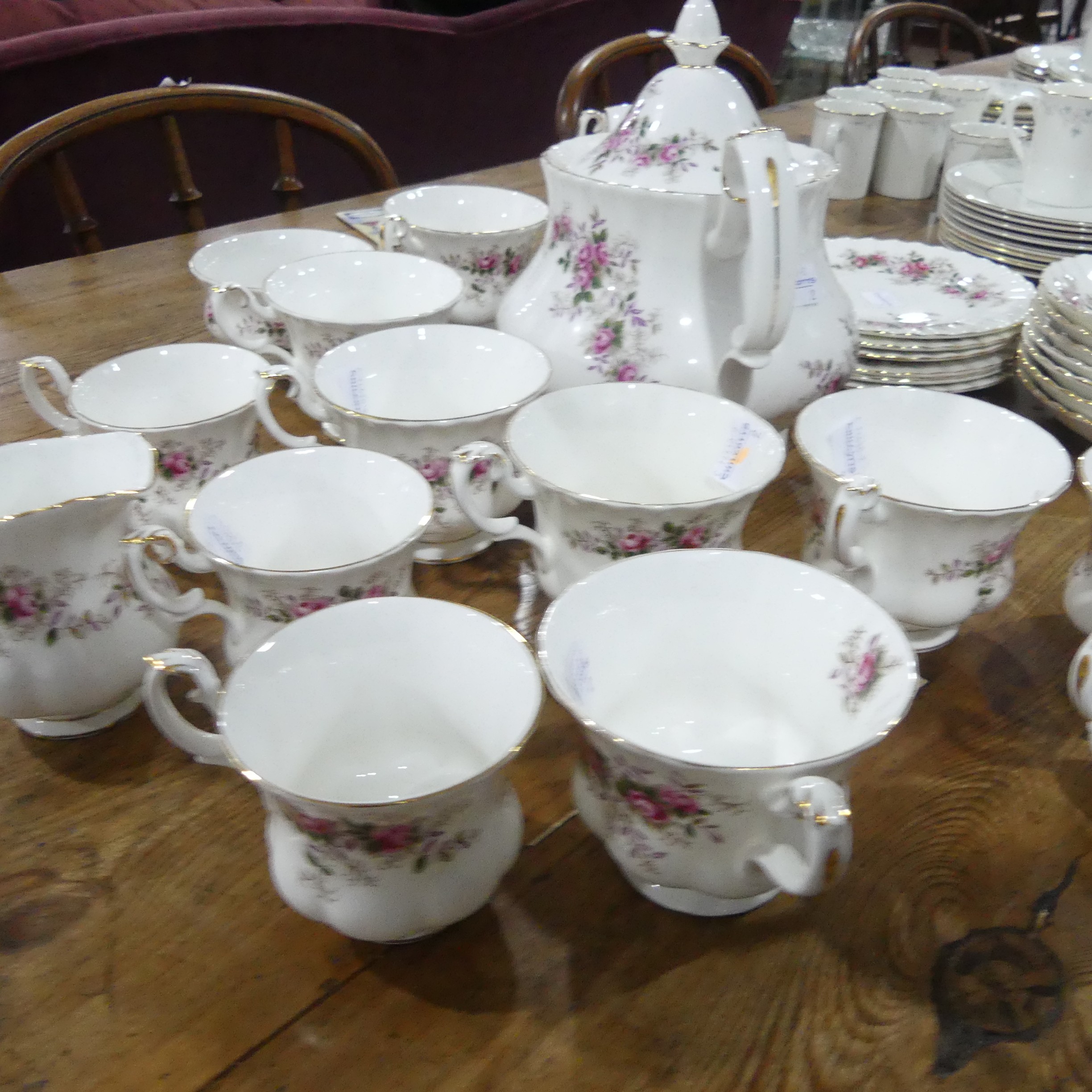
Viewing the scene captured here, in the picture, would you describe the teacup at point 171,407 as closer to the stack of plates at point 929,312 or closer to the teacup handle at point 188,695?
the teacup handle at point 188,695

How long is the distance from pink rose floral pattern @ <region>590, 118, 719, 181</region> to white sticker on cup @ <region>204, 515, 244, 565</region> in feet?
1.11

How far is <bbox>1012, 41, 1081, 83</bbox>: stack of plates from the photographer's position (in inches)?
61.1

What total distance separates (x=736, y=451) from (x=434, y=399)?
9.9 inches

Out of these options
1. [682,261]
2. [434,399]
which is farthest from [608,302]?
[434,399]

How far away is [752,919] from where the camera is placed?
406 millimetres

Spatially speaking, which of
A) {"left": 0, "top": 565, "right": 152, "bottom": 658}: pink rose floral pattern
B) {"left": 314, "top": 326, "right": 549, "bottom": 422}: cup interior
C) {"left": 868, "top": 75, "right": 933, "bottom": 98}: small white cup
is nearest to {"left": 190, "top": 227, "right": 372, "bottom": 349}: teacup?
{"left": 314, "top": 326, "right": 549, "bottom": 422}: cup interior

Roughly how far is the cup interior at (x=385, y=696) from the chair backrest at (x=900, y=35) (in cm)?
175

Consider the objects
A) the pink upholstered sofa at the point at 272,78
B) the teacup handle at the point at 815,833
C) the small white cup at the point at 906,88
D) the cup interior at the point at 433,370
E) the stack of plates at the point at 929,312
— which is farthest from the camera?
the pink upholstered sofa at the point at 272,78

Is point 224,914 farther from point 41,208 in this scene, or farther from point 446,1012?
point 41,208

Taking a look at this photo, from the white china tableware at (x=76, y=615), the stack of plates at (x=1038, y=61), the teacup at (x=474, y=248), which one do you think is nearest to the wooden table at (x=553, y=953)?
the white china tableware at (x=76, y=615)

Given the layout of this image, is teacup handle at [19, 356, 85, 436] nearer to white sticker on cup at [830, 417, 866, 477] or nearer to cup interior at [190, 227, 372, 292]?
cup interior at [190, 227, 372, 292]

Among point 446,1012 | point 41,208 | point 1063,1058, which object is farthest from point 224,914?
point 41,208

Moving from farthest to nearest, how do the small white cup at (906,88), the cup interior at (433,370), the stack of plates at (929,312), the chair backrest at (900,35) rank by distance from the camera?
1. the chair backrest at (900,35)
2. the small white cup at (906,88)
3. the stack of plates at (929,312)
4. the cup interior at (433,370)

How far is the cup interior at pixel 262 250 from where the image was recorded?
0.89 metres
